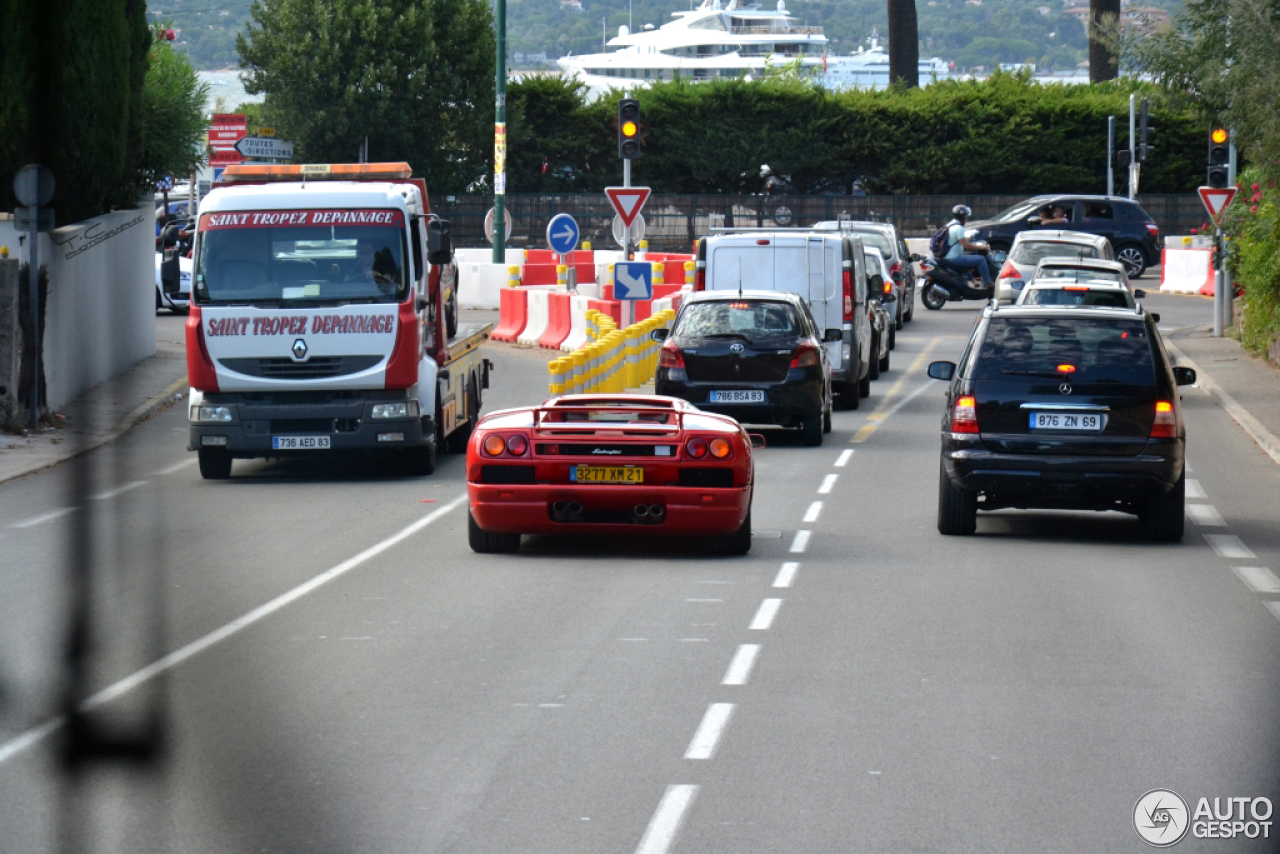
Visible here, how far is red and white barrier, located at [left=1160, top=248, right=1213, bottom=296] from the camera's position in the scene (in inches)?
1698

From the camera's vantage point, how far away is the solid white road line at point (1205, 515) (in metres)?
14.4

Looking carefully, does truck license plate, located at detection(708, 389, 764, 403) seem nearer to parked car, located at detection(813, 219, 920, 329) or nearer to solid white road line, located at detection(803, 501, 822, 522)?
solid white road line, located at detection(803, 501, 822, 522)

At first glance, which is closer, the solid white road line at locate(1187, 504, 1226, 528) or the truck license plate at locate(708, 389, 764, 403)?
the solid white road line at locate(1187, 504, 1226, 528)

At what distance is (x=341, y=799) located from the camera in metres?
6.73

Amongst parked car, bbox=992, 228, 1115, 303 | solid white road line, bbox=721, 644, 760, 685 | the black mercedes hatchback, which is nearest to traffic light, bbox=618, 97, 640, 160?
parked car, bbox=992, 228, 1115, 303

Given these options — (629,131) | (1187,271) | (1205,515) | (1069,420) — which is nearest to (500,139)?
(629,131)

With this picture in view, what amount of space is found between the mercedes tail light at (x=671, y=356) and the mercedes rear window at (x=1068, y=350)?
6.12m

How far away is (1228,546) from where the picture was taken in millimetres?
13273

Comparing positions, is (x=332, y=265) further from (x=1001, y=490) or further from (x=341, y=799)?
(x=341, y=799)

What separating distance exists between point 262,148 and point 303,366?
12816 mm

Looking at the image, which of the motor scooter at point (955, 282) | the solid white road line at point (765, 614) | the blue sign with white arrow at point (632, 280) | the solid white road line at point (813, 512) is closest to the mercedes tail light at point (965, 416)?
the solid white road line at point (813, 512)

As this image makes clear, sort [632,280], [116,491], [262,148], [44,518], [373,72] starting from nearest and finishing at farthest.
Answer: [44,518], [116,491], [632,280], [262,148], [373,72]

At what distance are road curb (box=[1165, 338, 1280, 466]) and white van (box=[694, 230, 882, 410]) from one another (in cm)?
403

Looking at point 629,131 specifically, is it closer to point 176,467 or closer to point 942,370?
point 176,467
